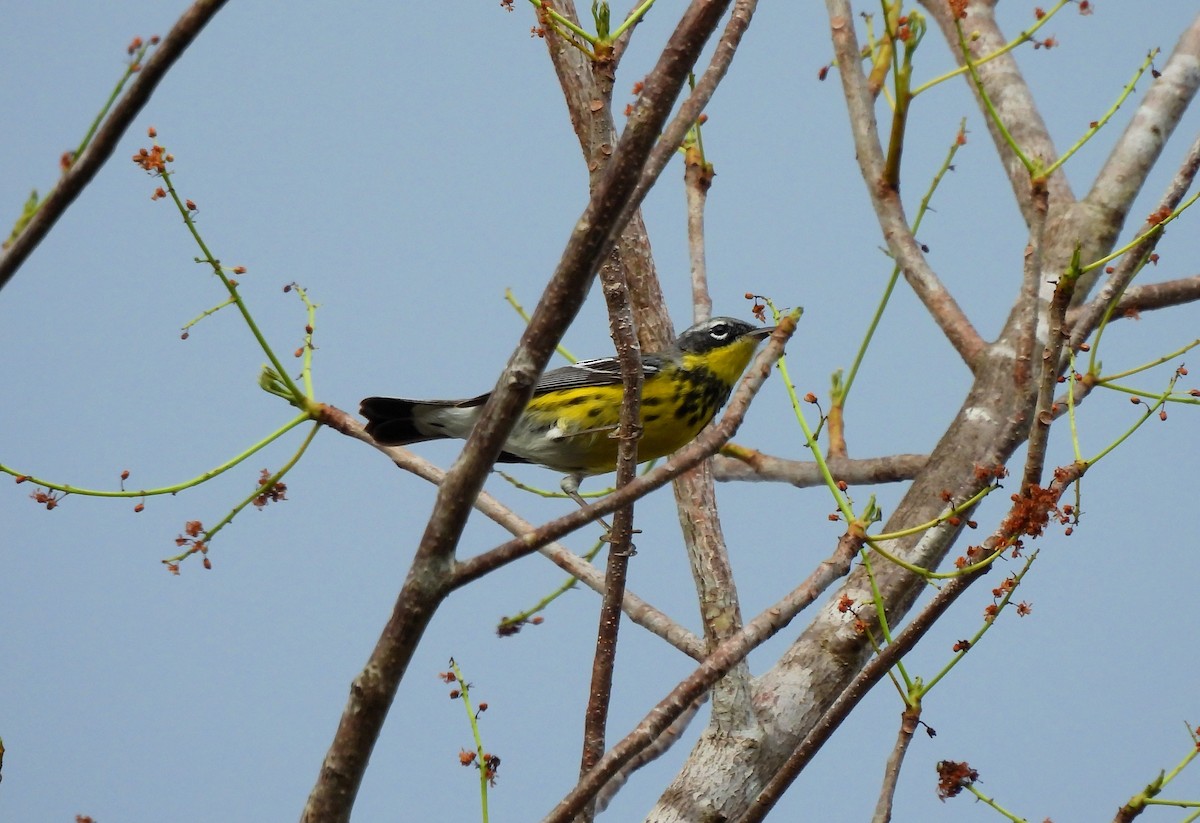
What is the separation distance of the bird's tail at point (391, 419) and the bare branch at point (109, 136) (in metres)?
2.88

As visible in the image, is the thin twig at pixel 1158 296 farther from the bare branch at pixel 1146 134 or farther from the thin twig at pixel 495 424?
the thin twig at pixel 495 424

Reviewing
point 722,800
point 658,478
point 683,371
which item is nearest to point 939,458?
point 683,371

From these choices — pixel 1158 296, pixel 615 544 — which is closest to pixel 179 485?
pixel 615 544

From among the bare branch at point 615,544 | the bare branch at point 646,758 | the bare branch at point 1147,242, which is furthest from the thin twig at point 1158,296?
the bare branch at point 615,544

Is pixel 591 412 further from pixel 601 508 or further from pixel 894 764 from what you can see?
pixel 601 508

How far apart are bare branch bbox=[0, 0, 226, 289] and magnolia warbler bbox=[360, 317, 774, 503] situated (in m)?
2.92

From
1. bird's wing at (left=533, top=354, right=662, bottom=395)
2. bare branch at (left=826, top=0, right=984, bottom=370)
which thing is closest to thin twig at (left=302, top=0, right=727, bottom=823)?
bird's wing at (left=533, top=354, right=662, bottom=395)

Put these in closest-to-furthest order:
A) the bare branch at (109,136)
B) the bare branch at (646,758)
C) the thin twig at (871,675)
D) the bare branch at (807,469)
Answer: the bare branch at (109,136) → the thin twig at (871,675) → the bare branch at (646,758) → the bare branch at (807,469)

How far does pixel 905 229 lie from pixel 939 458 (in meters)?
1.08

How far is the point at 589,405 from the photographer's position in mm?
4609

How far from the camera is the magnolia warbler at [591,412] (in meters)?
4.52

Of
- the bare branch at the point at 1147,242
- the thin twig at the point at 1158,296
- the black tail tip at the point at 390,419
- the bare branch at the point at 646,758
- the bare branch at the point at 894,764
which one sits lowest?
the bare branch at the point at 894,764

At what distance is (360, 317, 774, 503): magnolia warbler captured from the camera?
14.8 feet

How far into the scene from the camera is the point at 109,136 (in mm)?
1491
